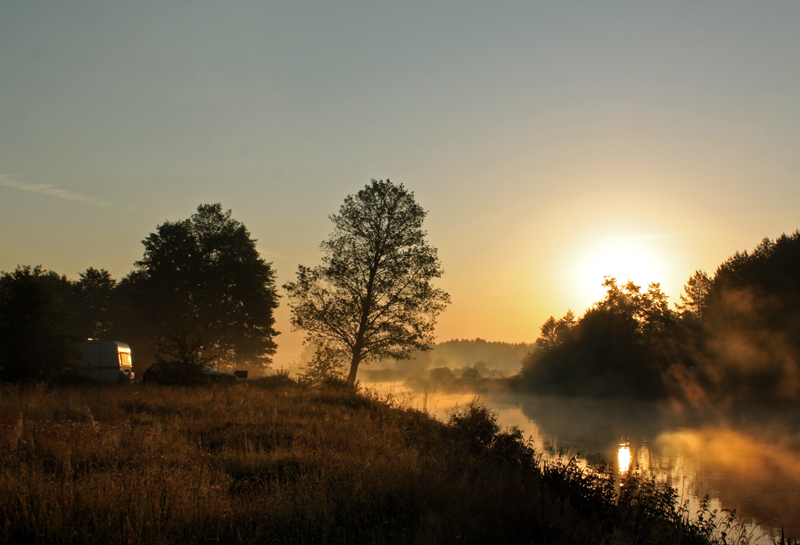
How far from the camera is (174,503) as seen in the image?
5.77 metres

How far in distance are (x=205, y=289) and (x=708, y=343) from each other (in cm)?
4718

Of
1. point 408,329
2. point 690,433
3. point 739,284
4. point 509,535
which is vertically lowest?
point 690,433

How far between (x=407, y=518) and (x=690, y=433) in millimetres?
29783

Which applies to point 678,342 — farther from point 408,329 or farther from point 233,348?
point 233,348

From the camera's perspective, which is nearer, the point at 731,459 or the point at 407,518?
the point at 407,518

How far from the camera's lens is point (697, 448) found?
920 inches

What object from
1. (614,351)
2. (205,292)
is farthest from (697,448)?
(205,292)

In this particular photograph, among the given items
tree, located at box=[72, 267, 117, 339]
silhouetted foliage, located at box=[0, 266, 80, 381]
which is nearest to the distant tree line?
silhouetted foliage, located at box=[0, 266, 80, 381]

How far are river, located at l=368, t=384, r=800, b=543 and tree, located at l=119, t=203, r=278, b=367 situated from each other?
22.8 m

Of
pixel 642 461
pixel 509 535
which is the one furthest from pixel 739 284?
pixel 509 535

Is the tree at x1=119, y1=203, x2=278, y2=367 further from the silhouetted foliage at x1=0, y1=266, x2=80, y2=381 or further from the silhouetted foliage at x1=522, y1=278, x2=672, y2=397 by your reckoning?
the silhouetted foliage at x1=522, y1=278, x2=672, y2=397

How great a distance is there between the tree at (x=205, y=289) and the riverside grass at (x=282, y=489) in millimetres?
33195

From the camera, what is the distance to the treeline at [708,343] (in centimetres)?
4228

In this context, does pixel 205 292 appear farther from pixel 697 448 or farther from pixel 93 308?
pixel 697 448
